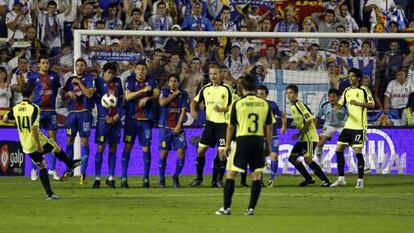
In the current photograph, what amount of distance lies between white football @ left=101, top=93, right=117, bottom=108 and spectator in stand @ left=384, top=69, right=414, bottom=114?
25.5 feet

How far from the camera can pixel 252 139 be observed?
1764 centimetres

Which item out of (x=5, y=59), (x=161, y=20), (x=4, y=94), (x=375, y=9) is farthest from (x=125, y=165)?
(x=375, y=9)

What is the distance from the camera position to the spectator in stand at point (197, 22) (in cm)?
3206

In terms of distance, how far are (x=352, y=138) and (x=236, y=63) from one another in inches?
179

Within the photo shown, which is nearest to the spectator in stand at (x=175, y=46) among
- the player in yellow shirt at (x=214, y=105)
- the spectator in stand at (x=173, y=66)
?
the spectator in stand at (x=173, y=66)

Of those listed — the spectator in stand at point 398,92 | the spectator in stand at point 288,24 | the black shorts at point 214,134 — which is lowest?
the black shorts at point 214,134

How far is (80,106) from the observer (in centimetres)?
2548

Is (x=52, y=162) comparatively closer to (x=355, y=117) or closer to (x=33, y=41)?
(x=33, y=41)

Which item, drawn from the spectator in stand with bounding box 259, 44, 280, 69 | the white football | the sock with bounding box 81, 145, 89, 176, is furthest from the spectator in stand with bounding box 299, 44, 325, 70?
the sock with bounding box 81, 145, 89, 176

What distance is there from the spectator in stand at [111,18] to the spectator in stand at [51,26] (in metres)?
1.15

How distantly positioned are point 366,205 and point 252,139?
343 cm

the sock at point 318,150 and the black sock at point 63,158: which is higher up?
the black sock at point 63,158

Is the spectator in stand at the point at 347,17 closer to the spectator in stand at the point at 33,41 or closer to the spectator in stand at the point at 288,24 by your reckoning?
the spectator in stand at the point at 288,24

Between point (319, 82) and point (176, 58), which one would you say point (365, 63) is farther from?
point (176, 58)
